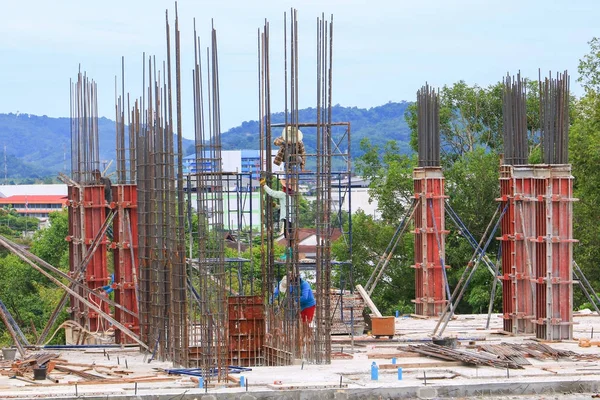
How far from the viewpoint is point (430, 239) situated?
3158 cm

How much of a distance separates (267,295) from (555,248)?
617 cm

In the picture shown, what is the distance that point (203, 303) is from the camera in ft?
67.8

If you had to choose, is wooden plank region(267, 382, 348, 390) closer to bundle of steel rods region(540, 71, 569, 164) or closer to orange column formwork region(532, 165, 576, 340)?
orange column formwork region(532, 165, 576, 340)

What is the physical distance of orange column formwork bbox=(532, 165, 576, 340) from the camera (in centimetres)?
2555

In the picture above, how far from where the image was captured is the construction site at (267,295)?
2023cm

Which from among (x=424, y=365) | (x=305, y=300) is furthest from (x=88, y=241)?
(x=424, y=365)

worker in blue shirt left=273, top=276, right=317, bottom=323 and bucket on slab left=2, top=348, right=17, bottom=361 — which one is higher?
worker in blue shirt left=273, top=276, right=317, bottom=323

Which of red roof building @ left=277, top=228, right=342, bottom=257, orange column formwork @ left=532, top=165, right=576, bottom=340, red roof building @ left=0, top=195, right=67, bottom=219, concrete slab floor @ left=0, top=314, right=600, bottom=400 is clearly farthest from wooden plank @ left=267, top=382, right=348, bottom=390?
red roof building @ left=0, top=195, right=67, bottom=219

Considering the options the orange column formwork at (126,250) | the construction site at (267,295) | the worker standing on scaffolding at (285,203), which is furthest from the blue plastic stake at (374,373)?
the orange column formwork at (126,250)

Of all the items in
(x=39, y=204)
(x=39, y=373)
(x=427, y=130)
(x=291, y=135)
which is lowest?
(x=39, y=373)

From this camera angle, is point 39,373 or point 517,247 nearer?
point 39,373

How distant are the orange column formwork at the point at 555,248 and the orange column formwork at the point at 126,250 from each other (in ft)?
28.2

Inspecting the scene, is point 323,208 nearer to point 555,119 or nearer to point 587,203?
point 555,119

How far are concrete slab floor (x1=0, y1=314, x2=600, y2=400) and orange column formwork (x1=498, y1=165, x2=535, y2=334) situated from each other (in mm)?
3015
